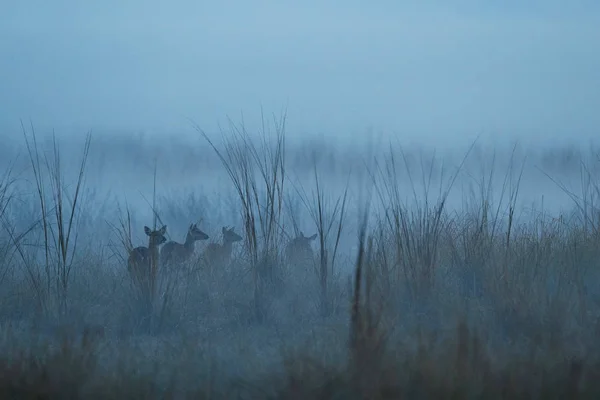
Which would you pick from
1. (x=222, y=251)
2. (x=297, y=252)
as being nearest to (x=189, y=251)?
(x=222, y=251)

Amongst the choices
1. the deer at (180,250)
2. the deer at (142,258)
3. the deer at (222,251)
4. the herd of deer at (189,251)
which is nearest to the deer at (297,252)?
the herd of deer at (189,251)

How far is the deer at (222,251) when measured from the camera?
5574mm

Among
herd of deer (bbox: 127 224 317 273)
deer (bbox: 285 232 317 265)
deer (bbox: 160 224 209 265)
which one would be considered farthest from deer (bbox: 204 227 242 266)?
deer (bbox: 285 232 317 265)

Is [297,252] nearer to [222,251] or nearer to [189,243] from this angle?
[222,251]

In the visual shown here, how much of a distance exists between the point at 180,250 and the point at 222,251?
328 millimetres

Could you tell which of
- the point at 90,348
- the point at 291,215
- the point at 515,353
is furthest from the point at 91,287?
the point at 515,353

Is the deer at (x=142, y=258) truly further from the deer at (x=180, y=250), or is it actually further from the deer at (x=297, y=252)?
the deer at (x=297, y=252)

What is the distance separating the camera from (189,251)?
6.07 m

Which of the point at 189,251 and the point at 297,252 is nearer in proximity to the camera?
the point at 297,252

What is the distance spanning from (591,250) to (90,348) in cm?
336

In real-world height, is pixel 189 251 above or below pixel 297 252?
below

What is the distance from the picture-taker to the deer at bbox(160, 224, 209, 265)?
556 cm

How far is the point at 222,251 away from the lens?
593 centimetres

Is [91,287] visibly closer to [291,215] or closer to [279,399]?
[291,215]
